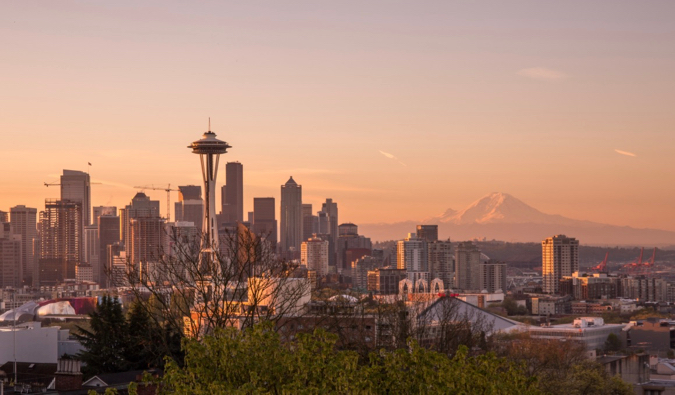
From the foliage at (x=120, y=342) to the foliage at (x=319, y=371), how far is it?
2108 centimetres

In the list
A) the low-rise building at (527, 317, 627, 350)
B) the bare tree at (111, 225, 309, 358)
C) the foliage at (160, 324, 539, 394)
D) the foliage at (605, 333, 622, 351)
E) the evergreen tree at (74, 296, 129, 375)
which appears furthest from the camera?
the foliage at (605, 333, 622, 351)

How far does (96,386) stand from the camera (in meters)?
29.4

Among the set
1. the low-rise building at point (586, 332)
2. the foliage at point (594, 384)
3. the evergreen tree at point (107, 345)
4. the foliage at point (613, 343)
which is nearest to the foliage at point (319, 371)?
the evergreen tree at point (107, 345)

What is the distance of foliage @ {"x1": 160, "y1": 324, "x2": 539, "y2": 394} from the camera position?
14570 mm

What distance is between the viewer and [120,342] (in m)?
40.4

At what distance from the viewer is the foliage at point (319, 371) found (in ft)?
47.8

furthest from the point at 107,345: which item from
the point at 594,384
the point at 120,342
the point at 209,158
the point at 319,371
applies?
the point at 209,158

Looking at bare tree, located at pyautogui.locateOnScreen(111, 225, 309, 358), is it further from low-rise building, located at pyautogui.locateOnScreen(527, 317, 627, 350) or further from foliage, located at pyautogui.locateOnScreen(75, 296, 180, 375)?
low-rise building, located at pyautogui.locateOnScreen(527, 317, 627, 350)

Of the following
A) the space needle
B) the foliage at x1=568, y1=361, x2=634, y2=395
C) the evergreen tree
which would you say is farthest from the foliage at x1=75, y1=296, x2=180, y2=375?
the space needle

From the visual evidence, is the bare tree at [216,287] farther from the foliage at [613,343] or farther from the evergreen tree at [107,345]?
the foliage at [613,343]

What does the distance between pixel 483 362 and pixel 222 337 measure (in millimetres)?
3606

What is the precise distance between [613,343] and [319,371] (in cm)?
9951

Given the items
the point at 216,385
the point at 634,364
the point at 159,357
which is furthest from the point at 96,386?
the point at 634,364

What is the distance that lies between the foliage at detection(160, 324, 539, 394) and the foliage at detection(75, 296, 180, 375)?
21075mm
